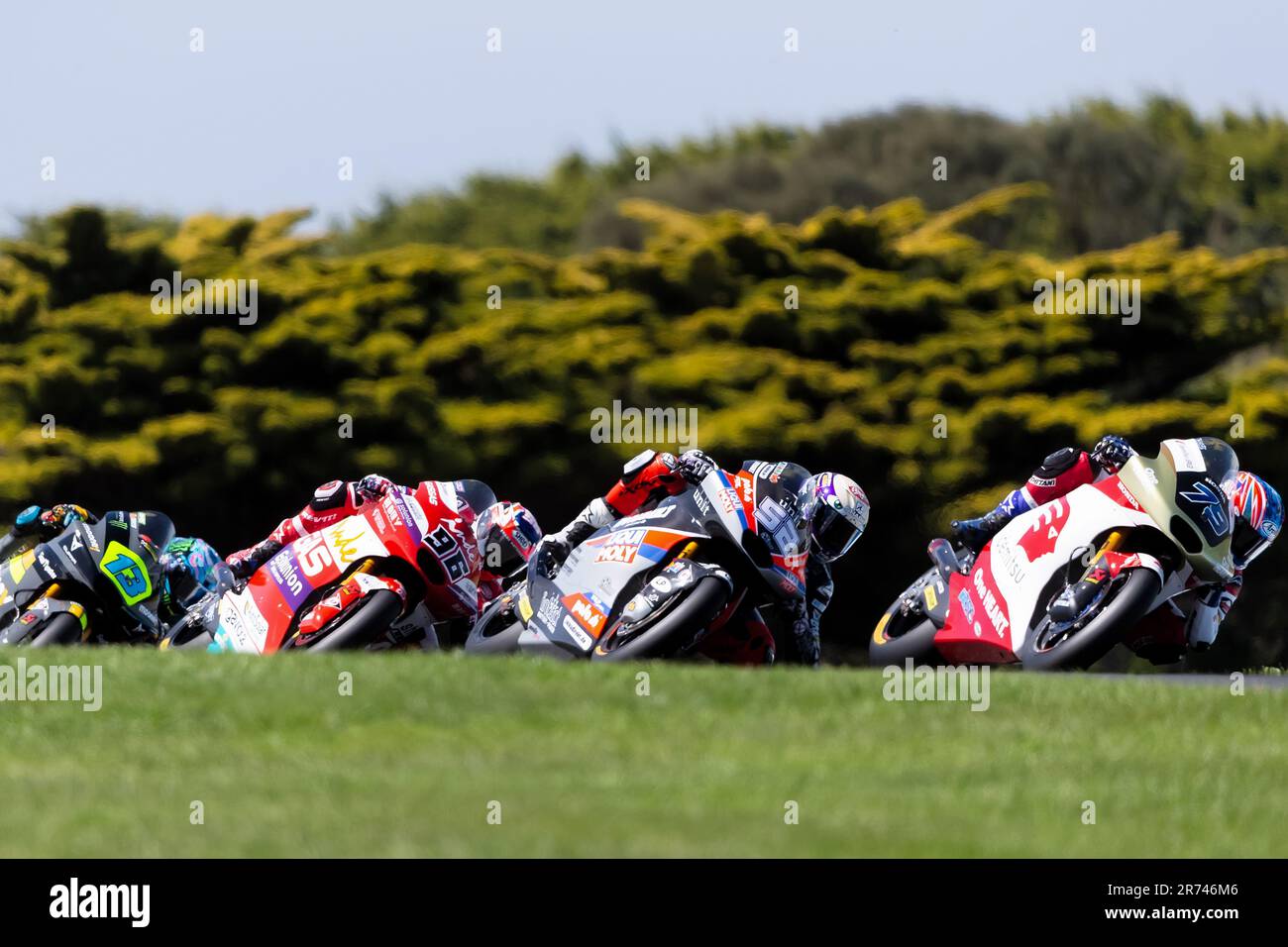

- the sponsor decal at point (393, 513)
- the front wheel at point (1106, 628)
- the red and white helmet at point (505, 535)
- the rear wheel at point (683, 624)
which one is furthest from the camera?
the red and white helmet at point (505, 535)

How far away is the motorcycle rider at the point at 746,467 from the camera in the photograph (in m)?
11.4

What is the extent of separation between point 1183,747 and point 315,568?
5.84m

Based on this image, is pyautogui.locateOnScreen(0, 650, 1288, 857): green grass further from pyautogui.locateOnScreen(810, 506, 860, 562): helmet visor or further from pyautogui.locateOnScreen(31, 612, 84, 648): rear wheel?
pyautogui.locateOnScreen(31, 612, 84, 648): rear wheel

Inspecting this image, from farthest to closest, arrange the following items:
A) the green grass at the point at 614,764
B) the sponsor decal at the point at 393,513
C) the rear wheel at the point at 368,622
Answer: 1. the sponsor decal at the point at 393,513
2. the rear wheel at the point at 368,622
3. the green grass at the point at 614,764

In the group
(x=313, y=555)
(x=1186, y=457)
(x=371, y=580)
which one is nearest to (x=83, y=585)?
(x=313, y=555)

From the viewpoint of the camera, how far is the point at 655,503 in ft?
37.7

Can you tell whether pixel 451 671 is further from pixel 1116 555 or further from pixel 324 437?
pixel 324 437

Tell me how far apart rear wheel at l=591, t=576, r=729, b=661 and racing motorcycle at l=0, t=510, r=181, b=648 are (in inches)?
149

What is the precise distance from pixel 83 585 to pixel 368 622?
7.49ft

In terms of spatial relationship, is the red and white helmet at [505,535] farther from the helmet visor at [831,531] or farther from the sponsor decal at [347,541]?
the helmet visor at [831,531]

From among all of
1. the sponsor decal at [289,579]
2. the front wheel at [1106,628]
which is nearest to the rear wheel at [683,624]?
the front wheel at [1106,628]

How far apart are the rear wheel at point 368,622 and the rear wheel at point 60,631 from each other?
195 centimetres
